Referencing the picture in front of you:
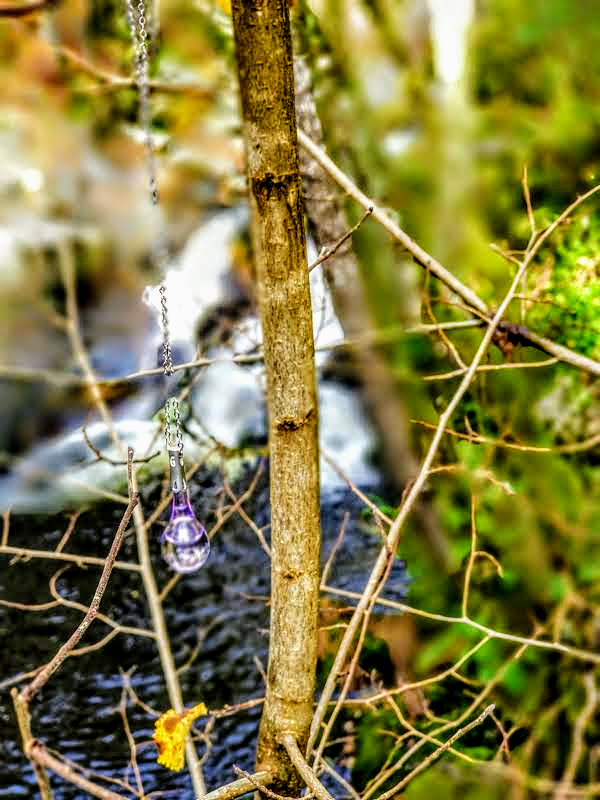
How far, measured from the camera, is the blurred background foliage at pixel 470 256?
1.80 m

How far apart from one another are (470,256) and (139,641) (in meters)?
1.46

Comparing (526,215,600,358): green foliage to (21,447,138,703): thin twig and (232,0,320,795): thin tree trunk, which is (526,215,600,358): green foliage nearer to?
(232,0,320,795): thin tree trunk

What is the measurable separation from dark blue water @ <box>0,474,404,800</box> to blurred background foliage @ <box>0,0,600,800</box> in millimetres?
340

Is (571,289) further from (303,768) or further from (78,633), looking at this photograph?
(78,633)

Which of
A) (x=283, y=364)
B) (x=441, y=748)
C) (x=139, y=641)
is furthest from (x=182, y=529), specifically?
(x=139, y=641)

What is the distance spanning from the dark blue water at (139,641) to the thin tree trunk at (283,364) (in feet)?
2.99

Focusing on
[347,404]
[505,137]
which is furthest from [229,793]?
[505,137]

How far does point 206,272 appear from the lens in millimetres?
3635

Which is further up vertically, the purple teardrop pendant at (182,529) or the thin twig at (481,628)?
the purple teardrop pendant at (182,529)

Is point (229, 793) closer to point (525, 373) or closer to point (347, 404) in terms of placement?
point (525, 373)

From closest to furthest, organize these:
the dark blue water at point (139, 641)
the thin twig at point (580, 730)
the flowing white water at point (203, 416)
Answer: the thin twig at point (580, 730) → the dark blue water at point (139, 641) → the flowing white water at point (203, 416)

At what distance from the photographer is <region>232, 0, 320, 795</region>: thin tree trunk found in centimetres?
86

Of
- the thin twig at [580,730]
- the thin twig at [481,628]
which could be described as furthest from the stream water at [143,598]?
the thin twig at [580,730]

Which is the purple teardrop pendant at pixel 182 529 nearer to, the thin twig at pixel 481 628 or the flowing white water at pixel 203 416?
the thin twig at pixel 481 628
